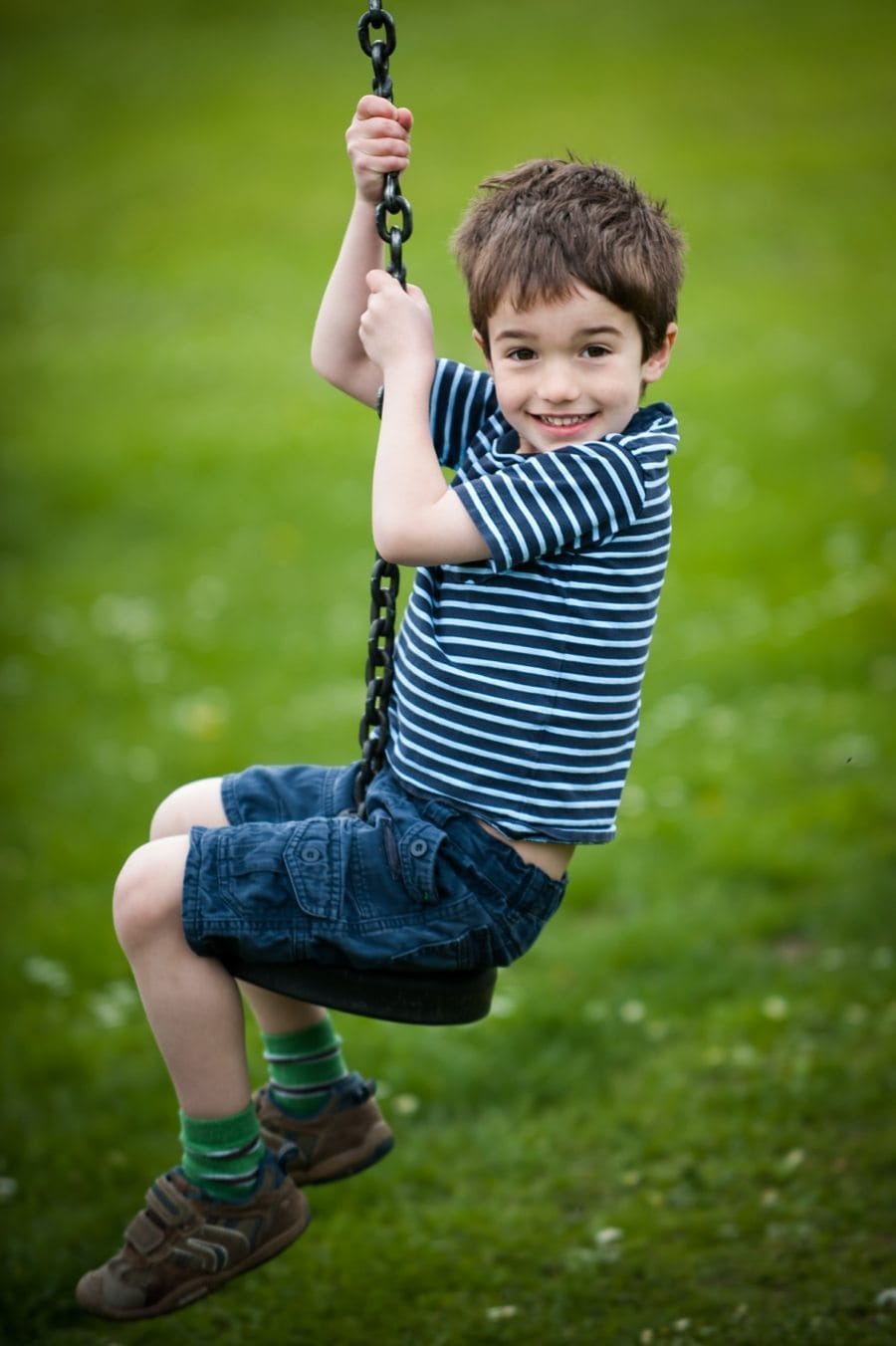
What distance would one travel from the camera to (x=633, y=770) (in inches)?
341

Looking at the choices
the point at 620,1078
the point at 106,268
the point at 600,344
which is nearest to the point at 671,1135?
the point at 620,1078

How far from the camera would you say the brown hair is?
10.2 feet

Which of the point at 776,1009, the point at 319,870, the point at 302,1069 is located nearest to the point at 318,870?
the point at 319,870

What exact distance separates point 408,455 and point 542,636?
0.42 m

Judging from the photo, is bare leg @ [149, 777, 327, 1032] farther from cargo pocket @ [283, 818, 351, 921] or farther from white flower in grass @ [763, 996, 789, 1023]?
white flower in grass @ [763, 996, 789, 1023]

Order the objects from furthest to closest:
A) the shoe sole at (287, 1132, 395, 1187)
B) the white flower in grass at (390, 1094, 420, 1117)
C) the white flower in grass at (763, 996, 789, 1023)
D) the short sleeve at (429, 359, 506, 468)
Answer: the white flower in grass at (763, 996, 789, 1023), the white flower in grass at (390, 1094, 420, 1117), the shoe sole at (287, 1132, 395, 1187), the short sleeve at (429, 359, 506, 468)

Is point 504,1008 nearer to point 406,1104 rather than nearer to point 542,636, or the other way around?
point 406,1104

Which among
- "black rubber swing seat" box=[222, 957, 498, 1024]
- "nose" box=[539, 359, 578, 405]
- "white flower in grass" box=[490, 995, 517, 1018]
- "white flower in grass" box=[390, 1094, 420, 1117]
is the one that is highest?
"nose" box=[539, 359, 578, 405]

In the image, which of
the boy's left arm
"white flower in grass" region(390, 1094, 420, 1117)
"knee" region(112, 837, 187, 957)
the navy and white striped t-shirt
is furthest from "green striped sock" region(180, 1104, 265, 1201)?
"white flower in grass" region(390, 1094, 420, 1117)

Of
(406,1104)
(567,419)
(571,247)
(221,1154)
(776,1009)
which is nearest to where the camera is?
(571,247)

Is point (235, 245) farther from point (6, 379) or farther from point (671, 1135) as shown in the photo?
point (671, 1135)

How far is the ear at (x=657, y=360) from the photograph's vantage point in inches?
129

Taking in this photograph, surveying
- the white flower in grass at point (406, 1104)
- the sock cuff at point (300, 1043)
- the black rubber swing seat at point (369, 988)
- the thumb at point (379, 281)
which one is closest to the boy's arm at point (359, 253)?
the thumb at point (379, 281)

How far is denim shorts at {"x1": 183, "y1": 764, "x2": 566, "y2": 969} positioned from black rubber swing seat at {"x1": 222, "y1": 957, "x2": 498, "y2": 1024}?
0.03m
